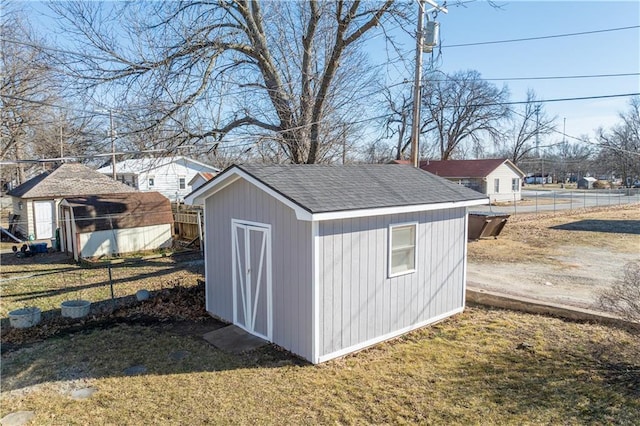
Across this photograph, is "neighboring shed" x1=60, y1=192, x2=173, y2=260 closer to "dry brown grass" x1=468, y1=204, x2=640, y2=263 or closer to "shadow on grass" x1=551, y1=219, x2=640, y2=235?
"dry brown grass" x1=468, y1=204, x2=640, y2=263

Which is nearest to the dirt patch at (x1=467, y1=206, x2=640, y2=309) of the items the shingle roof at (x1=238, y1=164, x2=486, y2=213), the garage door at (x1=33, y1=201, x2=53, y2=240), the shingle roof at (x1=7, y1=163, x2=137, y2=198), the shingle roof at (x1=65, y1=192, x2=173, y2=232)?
the shingle roof at (x1=238, y1=164, x2=486, y2=213)

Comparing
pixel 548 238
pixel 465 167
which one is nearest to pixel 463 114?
pixel 465 167

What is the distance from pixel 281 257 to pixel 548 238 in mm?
14655

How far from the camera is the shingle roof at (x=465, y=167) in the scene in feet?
120

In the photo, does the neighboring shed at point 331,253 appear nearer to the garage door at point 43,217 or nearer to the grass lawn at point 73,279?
the grass lawn at point 73,279

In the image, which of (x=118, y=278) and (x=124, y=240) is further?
(x=124, y=240)

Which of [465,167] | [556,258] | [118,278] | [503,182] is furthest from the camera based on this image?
[465,167]

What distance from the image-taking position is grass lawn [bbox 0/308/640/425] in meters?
4.61

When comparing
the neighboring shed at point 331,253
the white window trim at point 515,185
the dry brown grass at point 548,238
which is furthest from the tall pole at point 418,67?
the white window trim at point 515,185

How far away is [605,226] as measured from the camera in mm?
20125

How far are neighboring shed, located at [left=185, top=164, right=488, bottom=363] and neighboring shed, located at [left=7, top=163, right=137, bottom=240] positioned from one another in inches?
579

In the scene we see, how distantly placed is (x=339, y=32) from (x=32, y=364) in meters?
9.27

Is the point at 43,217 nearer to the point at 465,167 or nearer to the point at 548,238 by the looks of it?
the point at 548,238

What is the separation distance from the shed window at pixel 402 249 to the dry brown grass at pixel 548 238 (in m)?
7.01
